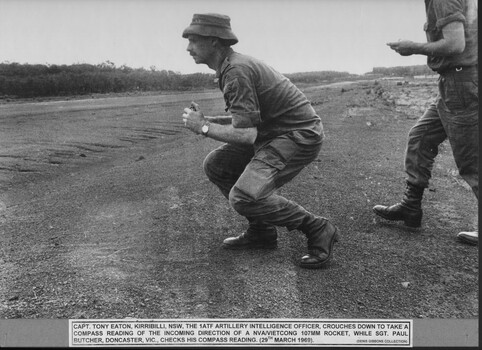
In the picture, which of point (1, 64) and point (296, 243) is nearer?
point (296, 243)

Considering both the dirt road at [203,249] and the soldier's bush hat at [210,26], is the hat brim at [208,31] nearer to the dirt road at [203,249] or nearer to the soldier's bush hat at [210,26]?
the soldier's bush hat at [210,26]

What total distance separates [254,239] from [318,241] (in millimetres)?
453

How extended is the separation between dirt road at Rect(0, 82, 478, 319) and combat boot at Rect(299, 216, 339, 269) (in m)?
0.06

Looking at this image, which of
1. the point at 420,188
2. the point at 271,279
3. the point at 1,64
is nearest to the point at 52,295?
the point at 271,279

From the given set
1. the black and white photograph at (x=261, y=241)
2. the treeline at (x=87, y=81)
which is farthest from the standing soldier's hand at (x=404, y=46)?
the treeline at (x=87, y=81)

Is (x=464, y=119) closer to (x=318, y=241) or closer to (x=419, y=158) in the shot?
(x=419, y=158)

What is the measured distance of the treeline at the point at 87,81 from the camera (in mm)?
6035

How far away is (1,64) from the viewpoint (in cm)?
376

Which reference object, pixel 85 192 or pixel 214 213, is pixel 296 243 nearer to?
pixel 214 213

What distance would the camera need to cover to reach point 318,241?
→ 308 cm

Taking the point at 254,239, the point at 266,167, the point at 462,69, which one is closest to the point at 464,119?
the point at 462,69

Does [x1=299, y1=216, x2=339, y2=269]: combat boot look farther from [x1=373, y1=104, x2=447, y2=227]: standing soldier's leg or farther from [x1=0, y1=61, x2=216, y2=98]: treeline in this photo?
[x1=0, y1=61, x2=216, y2=98]: treeline

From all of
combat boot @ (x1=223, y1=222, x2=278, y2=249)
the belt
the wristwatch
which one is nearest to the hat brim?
the wristwatch

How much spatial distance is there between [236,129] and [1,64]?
6.69ft
